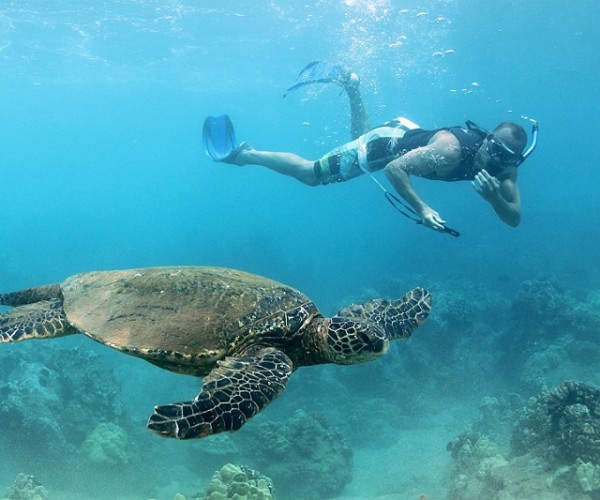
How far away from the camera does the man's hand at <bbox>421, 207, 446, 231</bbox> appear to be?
20.0 ft

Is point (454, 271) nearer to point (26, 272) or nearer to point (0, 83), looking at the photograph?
point (26, 272)

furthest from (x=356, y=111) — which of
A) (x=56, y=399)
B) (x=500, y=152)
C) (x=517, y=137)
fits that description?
(x=56, y=399)

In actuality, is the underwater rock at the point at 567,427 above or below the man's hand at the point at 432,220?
below

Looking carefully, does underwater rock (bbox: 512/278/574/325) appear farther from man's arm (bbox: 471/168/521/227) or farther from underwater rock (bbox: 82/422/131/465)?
underwater rock (bbox: 82/422/131/465)

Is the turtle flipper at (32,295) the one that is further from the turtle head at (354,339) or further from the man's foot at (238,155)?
the man's foot at (238,155)

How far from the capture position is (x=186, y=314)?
4027 mm

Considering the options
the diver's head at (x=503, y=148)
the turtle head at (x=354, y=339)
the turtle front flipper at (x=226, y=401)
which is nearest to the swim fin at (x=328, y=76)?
the diver's head at (x=503, y=148)

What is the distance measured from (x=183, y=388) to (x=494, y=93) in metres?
59.8

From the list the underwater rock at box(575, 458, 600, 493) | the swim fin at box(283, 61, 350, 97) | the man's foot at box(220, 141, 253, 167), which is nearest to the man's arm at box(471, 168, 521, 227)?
the underwater rock at box(575, 458, 600, 493)

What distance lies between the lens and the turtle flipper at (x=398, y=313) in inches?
182

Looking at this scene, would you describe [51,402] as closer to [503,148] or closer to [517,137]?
[503,148]

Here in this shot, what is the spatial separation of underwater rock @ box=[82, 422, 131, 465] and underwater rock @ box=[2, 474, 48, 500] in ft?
4.86

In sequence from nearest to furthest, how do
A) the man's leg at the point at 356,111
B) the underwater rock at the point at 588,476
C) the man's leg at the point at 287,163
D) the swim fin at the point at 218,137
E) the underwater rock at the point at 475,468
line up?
the underwater rock at the point at 588,476, the underwater rock at the point at 475,468, the man's leg at the point at 287,163, the man's leg at the point at 356,111, the swim fin at the point at 218,137

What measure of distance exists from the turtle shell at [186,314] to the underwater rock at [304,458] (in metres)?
5.69
